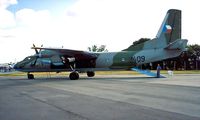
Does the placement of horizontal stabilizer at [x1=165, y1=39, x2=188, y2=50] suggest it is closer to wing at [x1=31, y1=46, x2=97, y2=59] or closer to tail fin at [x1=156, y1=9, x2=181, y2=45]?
tail fin at [x1=156, y1=9, x2=181, y2=45]

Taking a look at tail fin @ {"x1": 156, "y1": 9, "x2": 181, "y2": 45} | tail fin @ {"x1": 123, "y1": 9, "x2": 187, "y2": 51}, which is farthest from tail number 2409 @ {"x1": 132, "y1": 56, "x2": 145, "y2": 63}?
tail fin @ {"x1": 156, "y1": 9, "x2": 181, "y2": 45}

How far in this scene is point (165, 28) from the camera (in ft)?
95.3

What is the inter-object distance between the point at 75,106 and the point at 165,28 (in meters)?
20.7

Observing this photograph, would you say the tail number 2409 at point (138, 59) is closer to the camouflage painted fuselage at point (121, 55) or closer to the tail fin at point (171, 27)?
the camouflage painted fuselage at point (121, 55)

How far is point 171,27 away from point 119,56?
228 inches

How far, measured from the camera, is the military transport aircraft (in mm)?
28300

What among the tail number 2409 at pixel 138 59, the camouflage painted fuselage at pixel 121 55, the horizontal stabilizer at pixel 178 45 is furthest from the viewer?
the tail number 2409 at pixel 138 59

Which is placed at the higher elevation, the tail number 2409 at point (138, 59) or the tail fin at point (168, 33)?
the tail fin at point (168, 33)

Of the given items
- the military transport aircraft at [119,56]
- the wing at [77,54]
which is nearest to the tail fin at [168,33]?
the military transport aircraft at [119,56]

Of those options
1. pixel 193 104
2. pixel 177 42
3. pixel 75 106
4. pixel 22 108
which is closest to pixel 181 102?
pixel 193 104

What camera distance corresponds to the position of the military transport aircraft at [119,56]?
2830cm

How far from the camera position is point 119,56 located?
29.4 m

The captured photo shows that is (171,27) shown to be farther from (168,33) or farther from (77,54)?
(77,54)

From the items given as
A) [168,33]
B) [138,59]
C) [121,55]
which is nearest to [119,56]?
[121,55]
